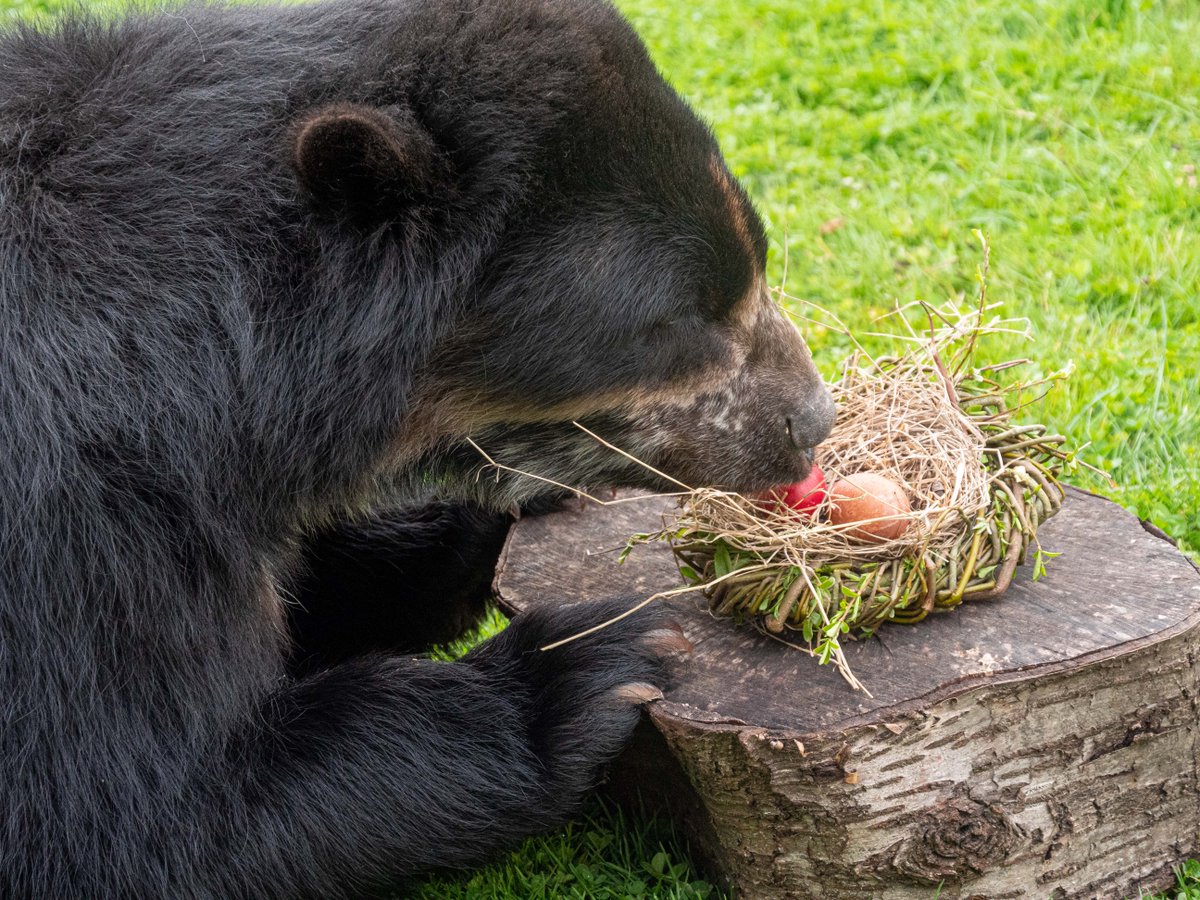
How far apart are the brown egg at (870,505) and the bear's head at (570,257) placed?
0.12 m

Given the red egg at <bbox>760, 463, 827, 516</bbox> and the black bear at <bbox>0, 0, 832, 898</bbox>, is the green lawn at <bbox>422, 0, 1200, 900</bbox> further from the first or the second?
the red egg at <bbox>760, 463, 827, 516</bbox>

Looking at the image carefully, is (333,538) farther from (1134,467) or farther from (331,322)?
(1134,467)

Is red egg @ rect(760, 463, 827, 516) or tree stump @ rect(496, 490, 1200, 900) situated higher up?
red egg @ rect(760, 463, 827, 516)

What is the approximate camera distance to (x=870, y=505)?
317 cm

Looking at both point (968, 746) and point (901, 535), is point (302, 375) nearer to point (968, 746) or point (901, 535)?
point (901, 535)

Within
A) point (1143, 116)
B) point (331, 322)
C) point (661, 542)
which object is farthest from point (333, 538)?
point (1143, 116)

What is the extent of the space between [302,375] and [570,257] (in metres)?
0.64

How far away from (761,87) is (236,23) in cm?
515

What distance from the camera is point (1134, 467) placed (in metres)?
4.63

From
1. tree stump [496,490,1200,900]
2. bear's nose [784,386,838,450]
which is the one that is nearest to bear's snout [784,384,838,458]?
bear's nose [784,386,838,450]

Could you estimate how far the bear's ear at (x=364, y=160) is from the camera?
8.48ft

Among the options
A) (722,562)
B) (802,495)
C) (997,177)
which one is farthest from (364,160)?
(997,177)

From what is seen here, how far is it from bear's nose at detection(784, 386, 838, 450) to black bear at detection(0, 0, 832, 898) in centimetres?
15

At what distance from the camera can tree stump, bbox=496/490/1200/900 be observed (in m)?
2.83
